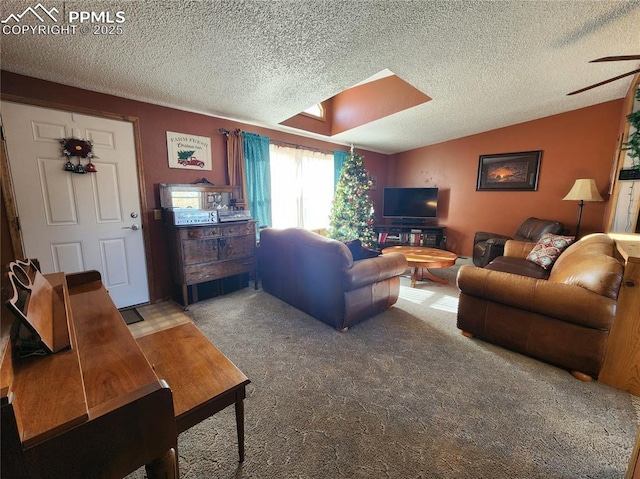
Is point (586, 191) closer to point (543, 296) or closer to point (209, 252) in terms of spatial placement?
point (543, 296)

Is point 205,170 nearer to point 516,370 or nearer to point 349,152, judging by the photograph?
point 349,152

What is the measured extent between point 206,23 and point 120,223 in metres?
2.22

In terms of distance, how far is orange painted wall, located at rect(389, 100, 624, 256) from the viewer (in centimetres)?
375

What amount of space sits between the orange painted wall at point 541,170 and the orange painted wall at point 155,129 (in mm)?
3988

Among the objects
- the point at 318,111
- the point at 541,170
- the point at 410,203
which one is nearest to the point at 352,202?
the point at 410,203

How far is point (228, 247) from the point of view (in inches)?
126

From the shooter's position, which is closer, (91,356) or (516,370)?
(91,356)

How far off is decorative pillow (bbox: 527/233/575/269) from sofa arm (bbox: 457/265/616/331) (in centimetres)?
138

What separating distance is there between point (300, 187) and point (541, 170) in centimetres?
405

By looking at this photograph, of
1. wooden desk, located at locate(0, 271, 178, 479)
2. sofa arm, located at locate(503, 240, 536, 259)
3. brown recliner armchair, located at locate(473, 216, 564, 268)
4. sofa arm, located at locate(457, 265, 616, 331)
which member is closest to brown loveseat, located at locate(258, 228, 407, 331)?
sofa arm, located at locate(457, 265, 616, 331)

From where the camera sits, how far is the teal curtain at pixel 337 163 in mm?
5195

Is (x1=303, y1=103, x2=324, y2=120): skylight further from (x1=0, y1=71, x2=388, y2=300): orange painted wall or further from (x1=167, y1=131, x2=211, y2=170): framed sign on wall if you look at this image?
(x1=167, y1=131, x2=211, y2=170): framed sign on wall

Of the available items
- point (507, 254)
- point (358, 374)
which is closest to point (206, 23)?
point (358, 374)

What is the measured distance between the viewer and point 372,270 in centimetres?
243
